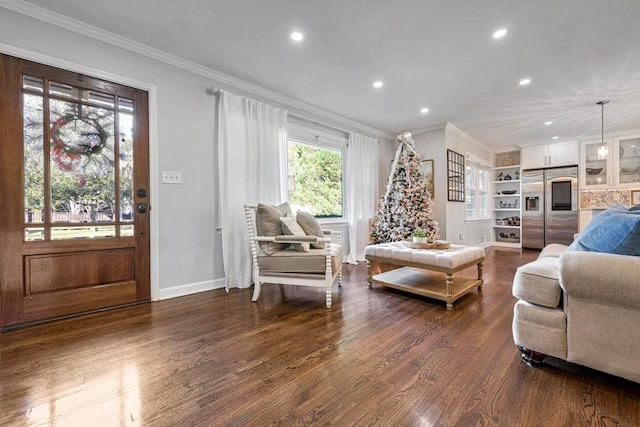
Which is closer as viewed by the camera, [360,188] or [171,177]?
[171,177]

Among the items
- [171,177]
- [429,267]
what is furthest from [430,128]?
[171,177]

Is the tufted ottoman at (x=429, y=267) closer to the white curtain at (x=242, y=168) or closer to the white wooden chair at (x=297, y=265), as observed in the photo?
the white wooden chair at (x=297, y=265)

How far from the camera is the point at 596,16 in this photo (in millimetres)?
2174

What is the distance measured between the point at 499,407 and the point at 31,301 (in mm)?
3202

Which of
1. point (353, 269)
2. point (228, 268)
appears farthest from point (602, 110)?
point (228, 268)

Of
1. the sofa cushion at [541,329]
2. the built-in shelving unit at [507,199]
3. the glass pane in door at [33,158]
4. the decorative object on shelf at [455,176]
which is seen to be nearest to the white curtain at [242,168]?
the glass pane in door at [33,158]

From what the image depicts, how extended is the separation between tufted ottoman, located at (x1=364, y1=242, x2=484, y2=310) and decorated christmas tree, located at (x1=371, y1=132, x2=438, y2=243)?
97cm

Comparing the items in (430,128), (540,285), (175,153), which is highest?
(430,128)

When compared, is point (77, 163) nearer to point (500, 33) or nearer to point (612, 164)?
→ point (500, 33)

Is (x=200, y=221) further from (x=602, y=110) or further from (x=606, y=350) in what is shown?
(x=602, y=110)

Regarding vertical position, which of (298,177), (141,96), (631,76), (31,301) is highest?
→ (631,76)

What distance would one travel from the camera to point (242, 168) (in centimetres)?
325

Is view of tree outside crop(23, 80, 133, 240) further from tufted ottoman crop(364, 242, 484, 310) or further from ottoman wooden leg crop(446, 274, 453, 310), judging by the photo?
ottoman wooden leg crop(446, 274, 453, 310)

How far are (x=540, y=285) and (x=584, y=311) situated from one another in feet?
0.65
